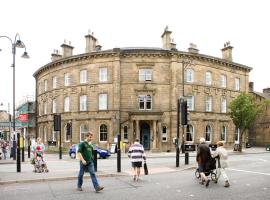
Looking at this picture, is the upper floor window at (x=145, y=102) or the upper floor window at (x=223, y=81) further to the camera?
the upper floor window at (x=223, y=81)

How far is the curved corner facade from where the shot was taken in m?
35.7

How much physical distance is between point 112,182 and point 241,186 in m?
4.59

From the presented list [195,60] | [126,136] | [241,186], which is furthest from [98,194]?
[195,60]

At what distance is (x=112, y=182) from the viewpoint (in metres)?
11.9

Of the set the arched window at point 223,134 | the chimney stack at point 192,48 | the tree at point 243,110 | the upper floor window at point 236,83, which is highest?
the chimney stack at point 192,48

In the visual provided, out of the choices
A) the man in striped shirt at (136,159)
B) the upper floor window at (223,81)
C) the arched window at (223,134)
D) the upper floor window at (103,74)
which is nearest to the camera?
the man in striped shirt at (136,159)

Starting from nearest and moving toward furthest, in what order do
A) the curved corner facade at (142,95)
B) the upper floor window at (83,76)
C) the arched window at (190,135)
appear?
the curved corner facade at (142,95) → the arched window at (190,135) → the upper floor window at (83,76)

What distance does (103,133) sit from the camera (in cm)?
3688

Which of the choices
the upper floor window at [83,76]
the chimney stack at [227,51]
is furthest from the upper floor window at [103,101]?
the chimney stack at [227,51]

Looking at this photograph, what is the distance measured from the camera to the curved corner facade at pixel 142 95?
3566cm

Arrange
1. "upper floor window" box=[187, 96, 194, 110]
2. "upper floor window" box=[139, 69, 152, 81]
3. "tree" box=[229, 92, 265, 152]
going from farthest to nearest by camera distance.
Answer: "upper floor window" box=[187, 96, 194, 110]
"upper floor window" box=[139, 69, 152, 81]
"tree" box=[229, 92, 265, 152]

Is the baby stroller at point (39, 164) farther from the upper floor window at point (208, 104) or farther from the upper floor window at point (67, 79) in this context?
the upper floor window at point (208, 104)

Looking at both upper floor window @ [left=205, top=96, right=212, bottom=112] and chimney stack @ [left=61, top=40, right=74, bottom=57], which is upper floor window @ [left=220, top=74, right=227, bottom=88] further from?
chimney stack @ [left=61, top=40, right=74, bottom=57]

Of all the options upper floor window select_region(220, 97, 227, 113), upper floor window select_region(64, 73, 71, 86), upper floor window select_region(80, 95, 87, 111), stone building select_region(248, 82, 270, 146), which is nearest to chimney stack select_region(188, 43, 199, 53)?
upper floor window select_region(220, 97, 227, 113)
